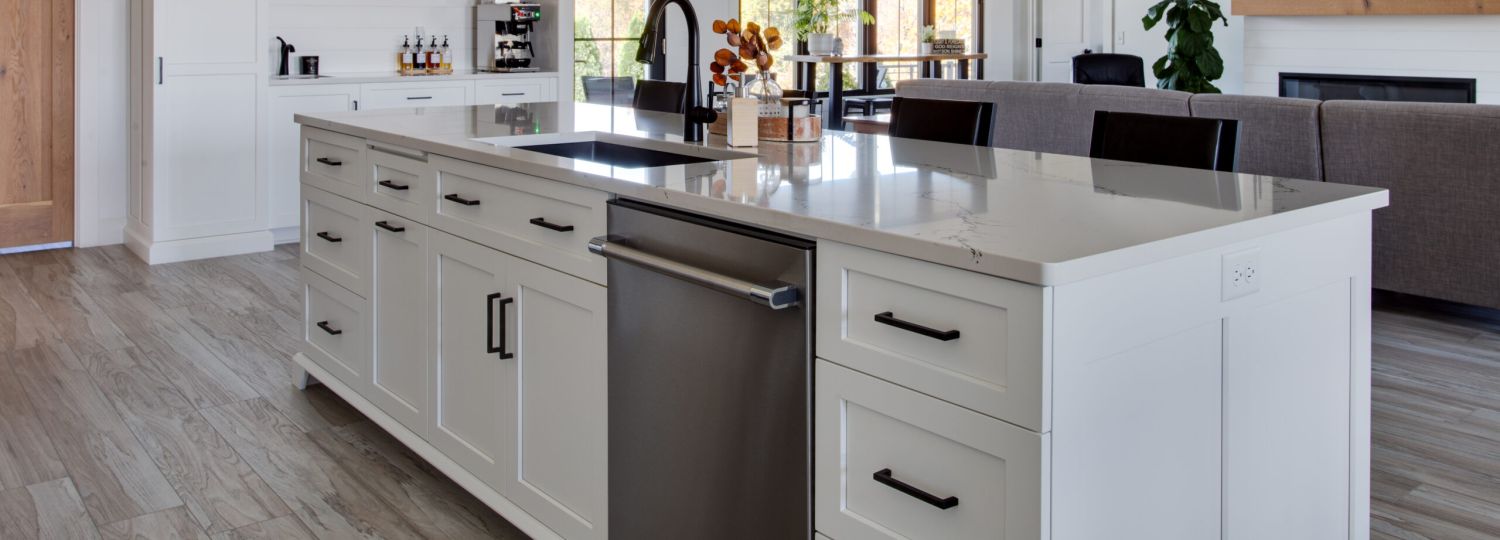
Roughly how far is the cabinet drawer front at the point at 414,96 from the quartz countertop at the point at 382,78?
42mm

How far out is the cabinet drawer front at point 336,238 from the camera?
3.22 meters

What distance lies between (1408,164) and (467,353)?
10.8ft

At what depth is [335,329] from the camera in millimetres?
3443

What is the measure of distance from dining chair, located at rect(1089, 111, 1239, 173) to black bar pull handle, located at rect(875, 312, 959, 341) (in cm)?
125

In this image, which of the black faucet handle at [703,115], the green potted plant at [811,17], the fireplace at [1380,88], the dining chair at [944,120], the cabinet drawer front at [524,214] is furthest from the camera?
the green potted plant at [811,17]

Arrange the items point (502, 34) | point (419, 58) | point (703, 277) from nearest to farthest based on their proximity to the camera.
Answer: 1. point (703, 277)
2. point (419, 58)
3. point (502, 34)

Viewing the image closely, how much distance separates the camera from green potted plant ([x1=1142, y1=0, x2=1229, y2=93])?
8273mm

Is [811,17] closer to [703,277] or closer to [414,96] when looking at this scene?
[414,96]

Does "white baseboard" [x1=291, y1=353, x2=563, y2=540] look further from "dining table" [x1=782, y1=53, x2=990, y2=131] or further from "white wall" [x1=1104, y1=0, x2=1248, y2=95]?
"white wall" [x1=1104, y1=0, x2=1248, y2=95]

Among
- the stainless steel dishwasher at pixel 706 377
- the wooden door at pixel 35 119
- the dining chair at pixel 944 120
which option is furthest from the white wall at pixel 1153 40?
the stainless steel dishwasher at pixel 706 377

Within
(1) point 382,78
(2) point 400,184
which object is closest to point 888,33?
(1) point 382,78

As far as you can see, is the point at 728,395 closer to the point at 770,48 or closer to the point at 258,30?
the point at 770,48

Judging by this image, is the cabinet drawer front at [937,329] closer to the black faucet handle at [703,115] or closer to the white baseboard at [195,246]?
the black faucet handle at [703,115]

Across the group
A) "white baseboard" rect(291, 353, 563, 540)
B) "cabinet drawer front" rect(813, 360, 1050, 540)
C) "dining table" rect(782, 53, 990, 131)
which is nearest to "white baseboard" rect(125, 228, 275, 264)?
"white baseboard" rect(291, 353, 563, 540)
